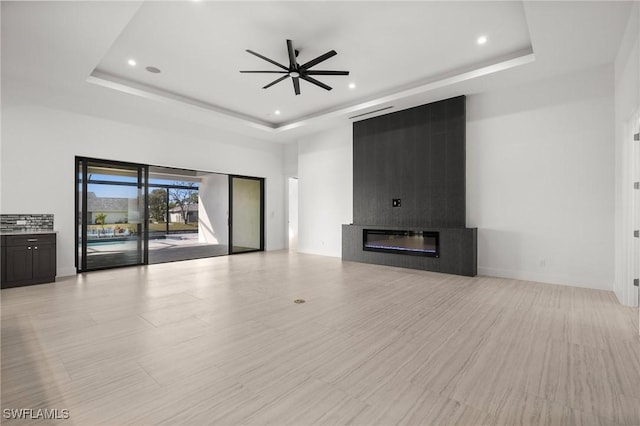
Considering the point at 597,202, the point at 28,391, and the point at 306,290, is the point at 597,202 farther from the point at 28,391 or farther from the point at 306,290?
the point at 28,391

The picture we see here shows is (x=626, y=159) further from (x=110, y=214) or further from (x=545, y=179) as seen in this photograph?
(x=110, y=214)

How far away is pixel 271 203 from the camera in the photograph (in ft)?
30.9

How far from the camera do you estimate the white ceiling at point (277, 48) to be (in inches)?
138

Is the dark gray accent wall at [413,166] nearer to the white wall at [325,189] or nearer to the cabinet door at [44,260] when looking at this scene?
the white wall at [325,189]

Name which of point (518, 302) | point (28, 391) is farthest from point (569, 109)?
point (28, 391)

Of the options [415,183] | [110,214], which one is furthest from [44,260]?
[415,183]

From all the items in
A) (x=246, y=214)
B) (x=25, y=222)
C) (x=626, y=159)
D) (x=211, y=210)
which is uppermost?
(x=626, y=159)

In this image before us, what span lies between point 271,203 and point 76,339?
22.4ft

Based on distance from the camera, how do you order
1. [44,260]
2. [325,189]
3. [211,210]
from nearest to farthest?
[44,260] < [325,189] < [211,210]

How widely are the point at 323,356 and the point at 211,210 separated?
9654 millimetres

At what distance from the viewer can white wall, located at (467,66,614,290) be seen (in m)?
4.59

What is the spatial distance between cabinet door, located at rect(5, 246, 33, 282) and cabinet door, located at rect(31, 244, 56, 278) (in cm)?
6

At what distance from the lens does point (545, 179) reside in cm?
503

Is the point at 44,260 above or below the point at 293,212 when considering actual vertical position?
below
